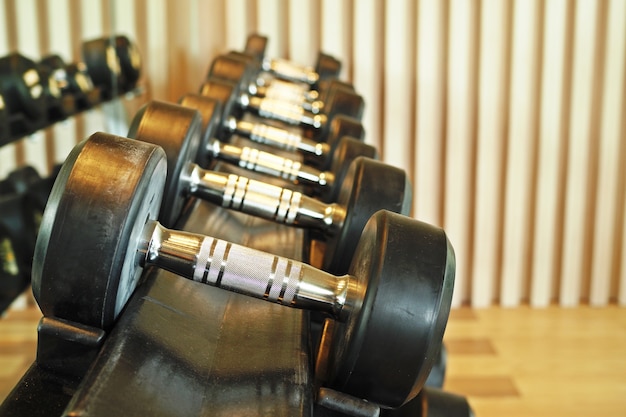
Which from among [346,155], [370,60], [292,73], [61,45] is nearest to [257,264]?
[346,155]

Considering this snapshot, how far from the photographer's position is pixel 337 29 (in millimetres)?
2414

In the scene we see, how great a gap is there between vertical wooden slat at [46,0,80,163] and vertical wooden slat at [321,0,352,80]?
1.10m

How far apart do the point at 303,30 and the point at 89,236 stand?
2047 millimetres

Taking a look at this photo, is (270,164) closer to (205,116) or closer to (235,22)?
(205,116)

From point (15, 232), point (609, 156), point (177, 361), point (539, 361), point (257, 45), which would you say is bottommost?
point (539, 361)

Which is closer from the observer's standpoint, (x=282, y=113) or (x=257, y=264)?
(x=257, y=264)

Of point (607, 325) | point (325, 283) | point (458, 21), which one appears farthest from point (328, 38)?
point (325, 283)

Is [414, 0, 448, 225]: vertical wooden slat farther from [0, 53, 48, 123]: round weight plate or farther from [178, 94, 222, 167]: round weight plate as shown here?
[178, 94, 222, 167]: round weight plate

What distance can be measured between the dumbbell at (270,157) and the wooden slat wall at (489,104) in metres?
1.51

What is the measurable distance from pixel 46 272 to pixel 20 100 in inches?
27.6

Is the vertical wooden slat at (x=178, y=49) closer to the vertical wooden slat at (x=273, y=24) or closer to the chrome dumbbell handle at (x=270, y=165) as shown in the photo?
the vertical wooden slat at (x=273, y=24)

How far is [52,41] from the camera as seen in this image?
1.31 m

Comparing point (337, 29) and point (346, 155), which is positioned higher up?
point (337, 29)

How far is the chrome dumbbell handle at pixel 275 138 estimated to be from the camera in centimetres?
102
